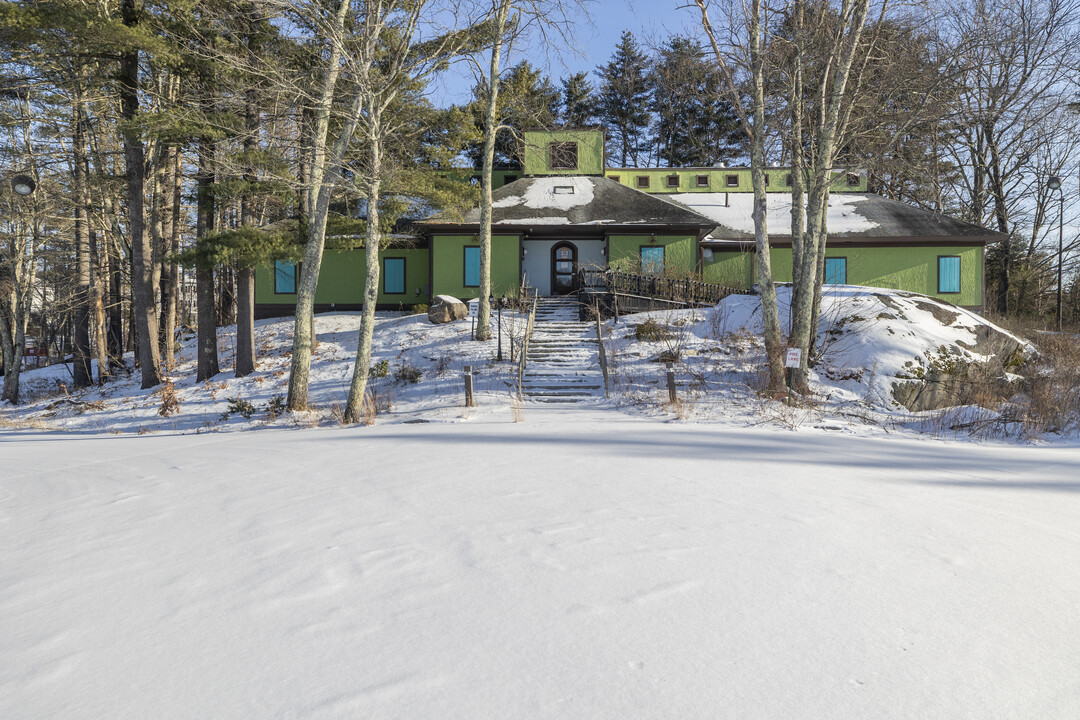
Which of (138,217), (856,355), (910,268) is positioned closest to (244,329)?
(138,217)

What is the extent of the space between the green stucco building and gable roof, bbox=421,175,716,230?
4 centimetres

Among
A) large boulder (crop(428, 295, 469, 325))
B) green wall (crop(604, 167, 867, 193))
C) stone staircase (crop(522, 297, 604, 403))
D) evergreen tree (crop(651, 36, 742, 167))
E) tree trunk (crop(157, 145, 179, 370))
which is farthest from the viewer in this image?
evergreen tree (crop(651, 36, 742, 167))

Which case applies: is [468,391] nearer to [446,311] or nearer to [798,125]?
[446,311]

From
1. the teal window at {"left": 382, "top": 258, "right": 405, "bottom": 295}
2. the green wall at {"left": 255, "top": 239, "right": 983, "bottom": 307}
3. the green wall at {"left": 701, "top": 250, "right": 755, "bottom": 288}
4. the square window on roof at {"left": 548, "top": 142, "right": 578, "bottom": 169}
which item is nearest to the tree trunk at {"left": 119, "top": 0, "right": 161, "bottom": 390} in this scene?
the green wall at {"left": 255, "top": 239, "right": 983, "bottom": 307}

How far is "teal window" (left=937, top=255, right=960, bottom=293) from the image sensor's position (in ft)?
73.4

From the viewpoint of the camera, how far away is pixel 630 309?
59.6ft

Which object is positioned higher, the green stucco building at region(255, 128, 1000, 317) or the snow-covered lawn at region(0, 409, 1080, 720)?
the green stucco building at region(255, 128, 1000, 317)

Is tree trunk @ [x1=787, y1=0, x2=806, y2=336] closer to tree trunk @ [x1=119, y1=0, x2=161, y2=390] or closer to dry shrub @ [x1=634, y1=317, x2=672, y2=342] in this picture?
dry shrub @ [x1=634, y1=317, x2=672, y2=342]

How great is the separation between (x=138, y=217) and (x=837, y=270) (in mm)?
21740

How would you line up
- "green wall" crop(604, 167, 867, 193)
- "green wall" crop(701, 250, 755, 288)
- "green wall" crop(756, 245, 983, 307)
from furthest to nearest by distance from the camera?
"green wall" crop(604, 167, 867, 193), "green wall" crop(701, 250, 755, 288), "green wall" crop(756, 245, 983, 307)

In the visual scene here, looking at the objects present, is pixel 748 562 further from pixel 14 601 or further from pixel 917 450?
pixel 917 450

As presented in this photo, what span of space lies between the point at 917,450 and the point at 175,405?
13.4m

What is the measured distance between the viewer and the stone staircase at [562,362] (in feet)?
41.2

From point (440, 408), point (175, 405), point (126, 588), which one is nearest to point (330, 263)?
point (175, 405)
